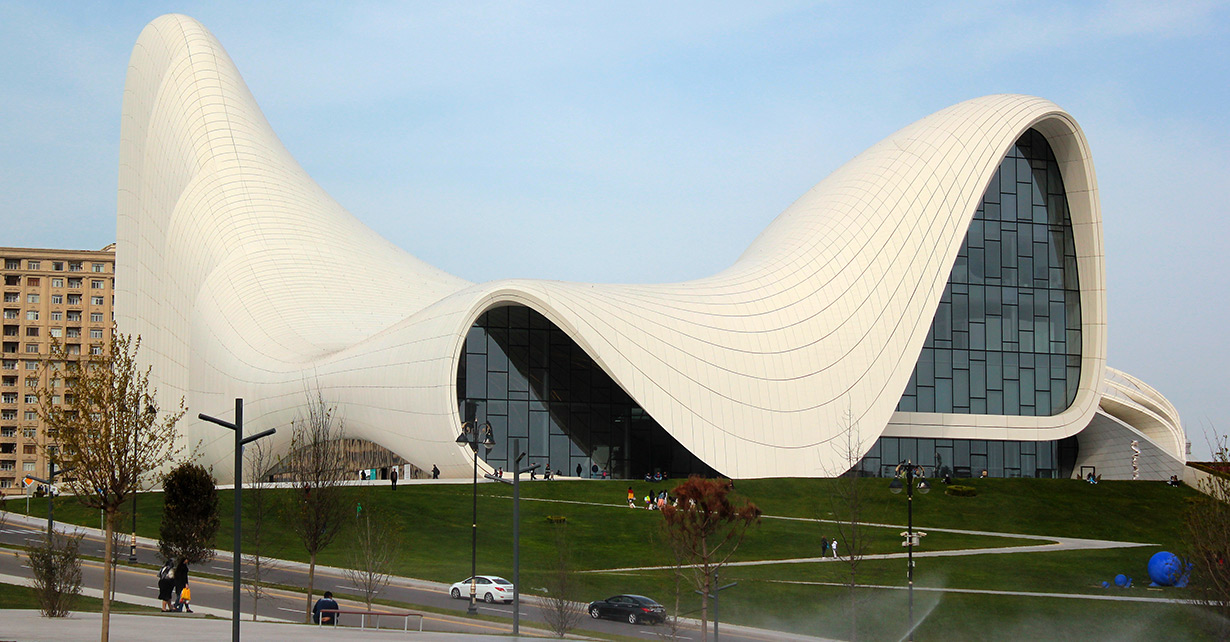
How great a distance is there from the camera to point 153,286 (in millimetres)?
64000

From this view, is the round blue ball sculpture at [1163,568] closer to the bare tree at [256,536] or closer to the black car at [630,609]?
the black car at [630,609]

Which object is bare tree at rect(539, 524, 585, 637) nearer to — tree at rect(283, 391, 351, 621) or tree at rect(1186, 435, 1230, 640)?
tree at rect(283, 391, 351, 621)

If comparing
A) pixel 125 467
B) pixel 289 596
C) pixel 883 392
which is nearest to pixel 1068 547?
pixel 883 392

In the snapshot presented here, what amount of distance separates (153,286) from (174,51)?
12953 millimetres

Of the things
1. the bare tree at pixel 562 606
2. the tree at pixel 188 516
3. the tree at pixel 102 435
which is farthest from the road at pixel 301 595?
the tree at pixel 102 435

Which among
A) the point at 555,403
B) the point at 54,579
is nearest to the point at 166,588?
the point at 54,579

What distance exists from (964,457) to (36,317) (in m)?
88.4

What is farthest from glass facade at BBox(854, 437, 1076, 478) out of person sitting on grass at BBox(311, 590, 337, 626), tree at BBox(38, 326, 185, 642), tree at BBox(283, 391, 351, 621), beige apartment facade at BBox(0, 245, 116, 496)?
beige apartment facade at BBox(0, 245, 116, 496)

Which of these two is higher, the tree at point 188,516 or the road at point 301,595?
the tree at point 188,516

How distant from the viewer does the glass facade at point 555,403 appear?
175ft

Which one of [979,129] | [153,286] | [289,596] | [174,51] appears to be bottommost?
[289,596]

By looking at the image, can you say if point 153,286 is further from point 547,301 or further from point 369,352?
point 547,301

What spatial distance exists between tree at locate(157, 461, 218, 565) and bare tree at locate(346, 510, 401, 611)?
3720 millimetres

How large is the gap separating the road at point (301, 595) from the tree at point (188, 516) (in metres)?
1.11
